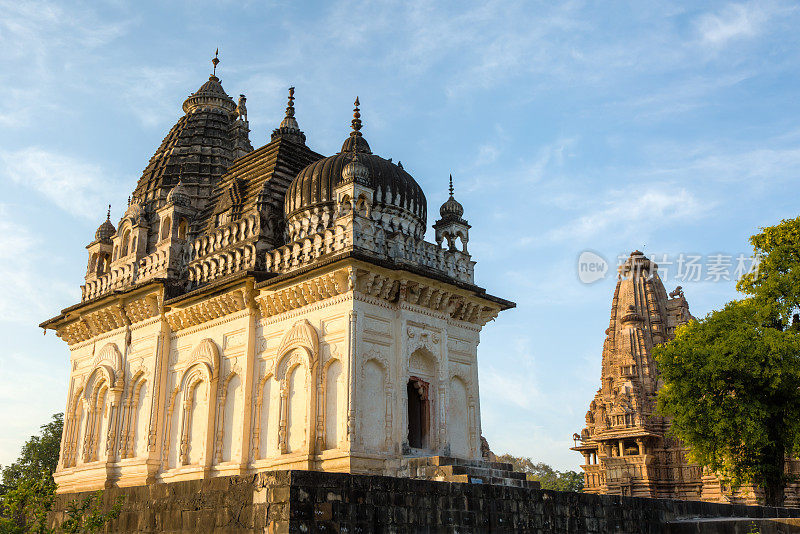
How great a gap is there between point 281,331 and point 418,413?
410 cm

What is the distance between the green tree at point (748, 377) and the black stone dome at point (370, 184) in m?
9.32

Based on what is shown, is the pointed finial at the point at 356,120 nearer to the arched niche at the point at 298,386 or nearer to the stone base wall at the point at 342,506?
the arched niche at the point at 298,386

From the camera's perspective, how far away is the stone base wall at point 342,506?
10016mm

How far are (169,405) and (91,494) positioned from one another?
31.7ft

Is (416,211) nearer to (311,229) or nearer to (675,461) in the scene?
(311,229)

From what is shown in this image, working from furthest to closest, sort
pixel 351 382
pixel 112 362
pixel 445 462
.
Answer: pixel 112 362, pixel 351 382, pixel 445 462

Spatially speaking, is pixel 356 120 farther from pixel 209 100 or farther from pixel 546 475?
pixel 546 475

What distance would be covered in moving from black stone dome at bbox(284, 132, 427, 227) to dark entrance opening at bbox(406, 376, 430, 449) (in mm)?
4945

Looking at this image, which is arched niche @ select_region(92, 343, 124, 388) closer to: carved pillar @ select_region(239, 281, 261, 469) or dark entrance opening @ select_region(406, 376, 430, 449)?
carved pillar @ select_region(239, 281, 261, 469)

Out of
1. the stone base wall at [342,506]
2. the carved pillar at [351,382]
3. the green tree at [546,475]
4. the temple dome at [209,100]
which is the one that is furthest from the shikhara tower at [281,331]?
the green tree at [546,475]

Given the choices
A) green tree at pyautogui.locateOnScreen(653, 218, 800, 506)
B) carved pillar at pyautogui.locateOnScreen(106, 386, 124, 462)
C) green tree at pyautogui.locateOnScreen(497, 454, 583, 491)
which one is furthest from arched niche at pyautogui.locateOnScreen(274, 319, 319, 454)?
green tree at pyautogui.locateOnScreen(497, 454, 583, 491)

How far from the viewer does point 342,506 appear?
1042cm

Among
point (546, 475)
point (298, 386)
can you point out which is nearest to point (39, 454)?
point (298, 386)

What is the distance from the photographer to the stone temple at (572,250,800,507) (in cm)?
4591
